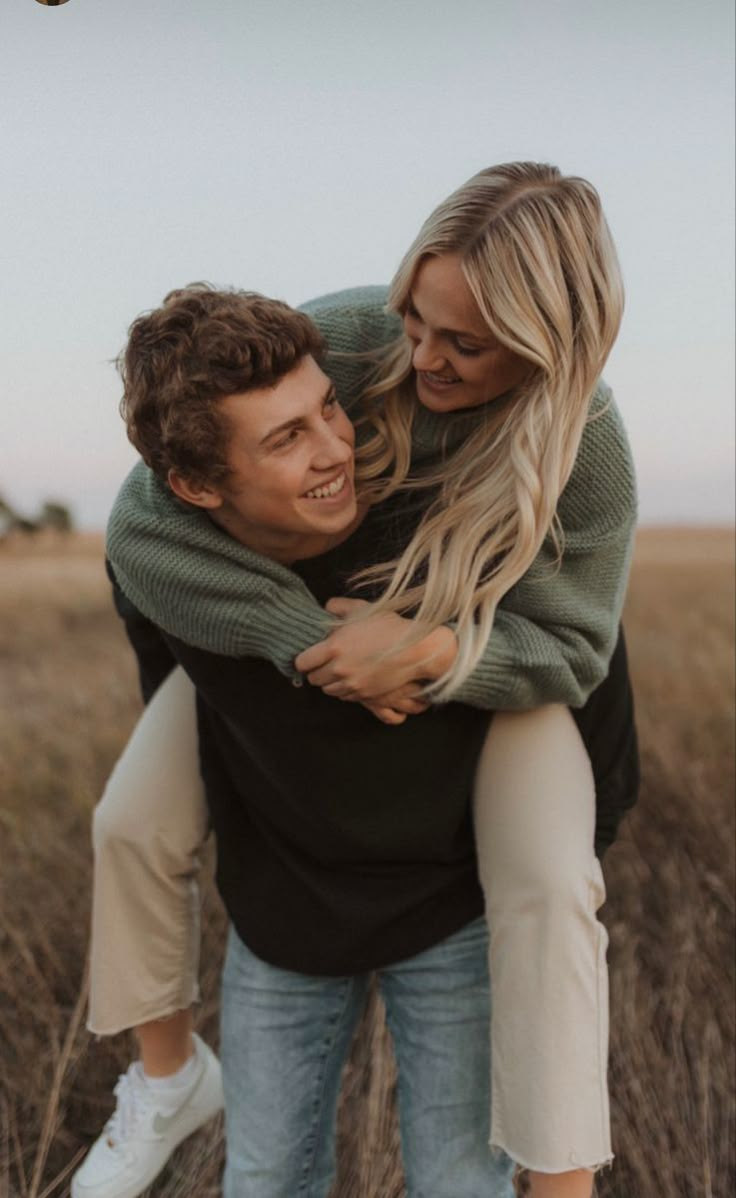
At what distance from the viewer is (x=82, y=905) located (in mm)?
2816

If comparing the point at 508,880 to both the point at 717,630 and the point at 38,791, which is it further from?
the point at 717,630

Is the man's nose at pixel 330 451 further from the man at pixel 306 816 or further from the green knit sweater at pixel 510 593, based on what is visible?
the green knit sweater at pixel 510 593

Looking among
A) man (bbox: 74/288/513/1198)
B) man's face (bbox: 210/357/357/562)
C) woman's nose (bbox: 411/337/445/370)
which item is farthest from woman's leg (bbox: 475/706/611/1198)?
woman's nose (bbox: 411/337/445/370)

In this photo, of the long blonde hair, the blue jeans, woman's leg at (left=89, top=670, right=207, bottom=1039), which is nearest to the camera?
the long blonde hair

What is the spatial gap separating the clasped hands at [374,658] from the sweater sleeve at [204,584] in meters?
0.04

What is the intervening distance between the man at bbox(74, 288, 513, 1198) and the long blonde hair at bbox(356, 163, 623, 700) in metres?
0.16

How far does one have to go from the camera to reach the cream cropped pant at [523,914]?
169 centimetres

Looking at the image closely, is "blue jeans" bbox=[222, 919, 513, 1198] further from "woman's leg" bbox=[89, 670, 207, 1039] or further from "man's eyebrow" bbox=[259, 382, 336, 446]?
"man's eyebrow" bbox=[259, 382, 336, 446]

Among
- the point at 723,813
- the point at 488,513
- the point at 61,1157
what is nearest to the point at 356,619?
the point at 488,513

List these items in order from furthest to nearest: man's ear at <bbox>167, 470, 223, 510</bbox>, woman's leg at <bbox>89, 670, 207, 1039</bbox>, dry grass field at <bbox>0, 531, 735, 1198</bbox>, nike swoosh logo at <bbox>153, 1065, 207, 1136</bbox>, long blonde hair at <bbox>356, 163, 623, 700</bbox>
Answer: dry grass field at <bbox>0, 531, 735, 1198</bbox>
nike swoosh logo at <bbox>153, 1065, 207, 1136</bbox>
woman's leg at <bbox>89, 670, 207, 1039</bbox>
man's ear at <bbox>167, 470, 223, 510</bbox>
long blonde hair at <bbox>356, 163, 623, 700</bbox>

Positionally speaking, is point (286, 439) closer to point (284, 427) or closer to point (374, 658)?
point (284, 427)

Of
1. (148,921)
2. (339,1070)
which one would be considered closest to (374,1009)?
(339,1070)

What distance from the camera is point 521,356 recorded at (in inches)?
68.3

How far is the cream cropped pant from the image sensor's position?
1.69m
